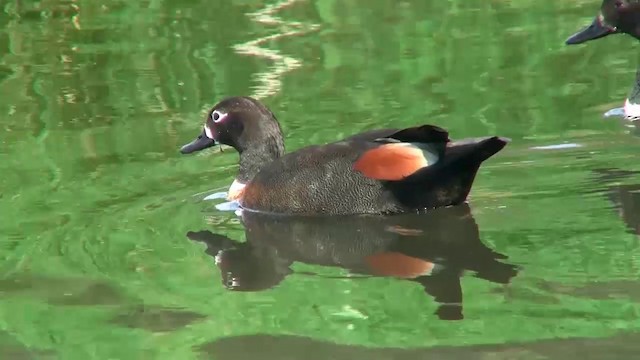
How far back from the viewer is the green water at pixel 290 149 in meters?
6.62

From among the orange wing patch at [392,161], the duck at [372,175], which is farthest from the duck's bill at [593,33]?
the orange wing patch at [392,161]

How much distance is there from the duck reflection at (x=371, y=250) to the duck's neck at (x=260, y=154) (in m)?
0.61

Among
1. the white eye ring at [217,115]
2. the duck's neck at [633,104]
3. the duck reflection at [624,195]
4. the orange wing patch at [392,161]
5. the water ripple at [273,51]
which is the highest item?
the orange wing patch at [392,161]

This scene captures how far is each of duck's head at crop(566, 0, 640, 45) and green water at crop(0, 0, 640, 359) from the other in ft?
1.09

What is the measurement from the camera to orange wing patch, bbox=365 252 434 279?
7.56 meters

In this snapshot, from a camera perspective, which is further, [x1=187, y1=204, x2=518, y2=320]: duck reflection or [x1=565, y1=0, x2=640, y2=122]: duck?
[x1=565, y1=0, x2=640, y2=122]: duck

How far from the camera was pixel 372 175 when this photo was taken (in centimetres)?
897

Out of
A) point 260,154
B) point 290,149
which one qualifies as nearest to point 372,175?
point 260,154

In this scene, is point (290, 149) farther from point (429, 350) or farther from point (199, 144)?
point (429, 350)

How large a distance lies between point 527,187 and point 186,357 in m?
3.49

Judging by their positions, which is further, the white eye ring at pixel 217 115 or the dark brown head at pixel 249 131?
the white eye ring at pixel 217 115

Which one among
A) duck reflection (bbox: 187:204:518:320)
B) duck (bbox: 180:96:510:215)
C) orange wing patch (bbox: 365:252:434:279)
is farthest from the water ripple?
orange wing patch (bbox: 365:252:434:279)

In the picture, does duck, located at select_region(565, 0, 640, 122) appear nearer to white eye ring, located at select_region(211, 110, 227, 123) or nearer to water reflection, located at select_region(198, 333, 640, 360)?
white eye ring, located at select_region(211, 110, 227, 123)

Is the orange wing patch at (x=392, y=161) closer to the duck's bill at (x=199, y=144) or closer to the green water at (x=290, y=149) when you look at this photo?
the green water at (x=290, y=149)
